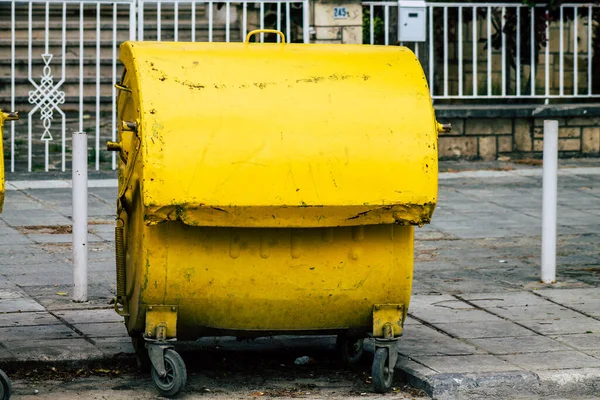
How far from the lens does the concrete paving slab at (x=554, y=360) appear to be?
19.0 ft

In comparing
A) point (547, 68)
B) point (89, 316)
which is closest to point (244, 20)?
point (547, 68)

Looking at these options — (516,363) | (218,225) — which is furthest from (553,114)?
(218,225)

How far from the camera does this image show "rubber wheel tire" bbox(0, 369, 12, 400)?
16.5ft

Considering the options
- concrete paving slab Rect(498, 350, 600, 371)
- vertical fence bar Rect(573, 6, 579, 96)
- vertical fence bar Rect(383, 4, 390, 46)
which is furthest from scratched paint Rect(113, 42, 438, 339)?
vertical fence bar Rect(573, 6, 579, 96)

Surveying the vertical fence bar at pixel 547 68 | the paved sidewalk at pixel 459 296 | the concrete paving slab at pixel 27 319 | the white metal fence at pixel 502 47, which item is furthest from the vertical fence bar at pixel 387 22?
the concrete paving slab at pixel 27 319

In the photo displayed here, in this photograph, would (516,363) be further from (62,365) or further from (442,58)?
(442,58)

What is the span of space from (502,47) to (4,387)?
32.9ft

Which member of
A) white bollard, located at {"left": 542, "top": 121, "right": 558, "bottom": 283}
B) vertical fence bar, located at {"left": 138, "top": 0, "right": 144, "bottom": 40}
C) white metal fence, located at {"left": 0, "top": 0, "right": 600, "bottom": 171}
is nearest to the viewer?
white bollard, located at {"left": 542, "top": 121, "right": 558, "bottom": 283}

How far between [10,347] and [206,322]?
3.89 ft

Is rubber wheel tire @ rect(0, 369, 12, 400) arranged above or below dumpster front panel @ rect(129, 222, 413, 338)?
below

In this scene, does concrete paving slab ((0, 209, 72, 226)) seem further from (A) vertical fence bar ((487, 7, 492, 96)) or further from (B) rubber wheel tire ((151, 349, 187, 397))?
(A) vertical fence bar ((487, 7, 492, 96))

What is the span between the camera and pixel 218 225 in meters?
5.16

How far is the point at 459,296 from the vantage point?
739cm

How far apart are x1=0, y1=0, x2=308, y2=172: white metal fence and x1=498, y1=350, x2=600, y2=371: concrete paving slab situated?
7.32 meters
